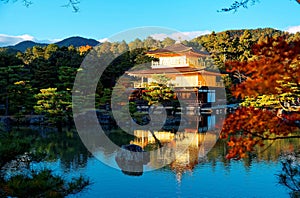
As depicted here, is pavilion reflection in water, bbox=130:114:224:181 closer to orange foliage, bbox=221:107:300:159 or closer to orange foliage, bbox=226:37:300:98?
orange foliage, bbox=221:107:300:159

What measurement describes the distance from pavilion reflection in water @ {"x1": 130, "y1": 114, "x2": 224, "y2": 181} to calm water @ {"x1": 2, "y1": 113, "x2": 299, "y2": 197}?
29 millimetres

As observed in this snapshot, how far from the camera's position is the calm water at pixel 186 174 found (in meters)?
6.52

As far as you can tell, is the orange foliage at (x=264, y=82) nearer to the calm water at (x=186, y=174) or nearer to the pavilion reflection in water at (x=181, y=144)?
the calm water at (x=186, y=174)

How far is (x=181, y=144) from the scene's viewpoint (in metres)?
11.5

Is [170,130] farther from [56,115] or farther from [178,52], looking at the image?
[178,52]

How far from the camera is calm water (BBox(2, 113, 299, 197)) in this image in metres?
6.52

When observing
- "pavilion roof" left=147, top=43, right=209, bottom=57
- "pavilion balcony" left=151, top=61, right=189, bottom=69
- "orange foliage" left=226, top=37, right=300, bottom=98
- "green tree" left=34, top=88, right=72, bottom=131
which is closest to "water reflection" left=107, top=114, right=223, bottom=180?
"green tree" left=34, top=88, right=72, bottom=131

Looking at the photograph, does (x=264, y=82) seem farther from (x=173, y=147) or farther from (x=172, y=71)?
(x=172, y=71)

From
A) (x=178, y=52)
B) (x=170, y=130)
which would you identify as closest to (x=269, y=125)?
(x=170, y=130)

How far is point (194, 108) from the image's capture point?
21.4 metres

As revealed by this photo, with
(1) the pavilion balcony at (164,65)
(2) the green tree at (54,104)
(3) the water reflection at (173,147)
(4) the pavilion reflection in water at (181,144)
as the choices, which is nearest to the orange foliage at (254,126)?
(4) the pavilion reflection in water at (181,144)

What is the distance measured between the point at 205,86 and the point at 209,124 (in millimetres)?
7058

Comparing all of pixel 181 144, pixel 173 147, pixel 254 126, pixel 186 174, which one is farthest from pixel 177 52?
pixel 254 126

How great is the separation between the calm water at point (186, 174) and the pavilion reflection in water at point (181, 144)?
1.1 inches
